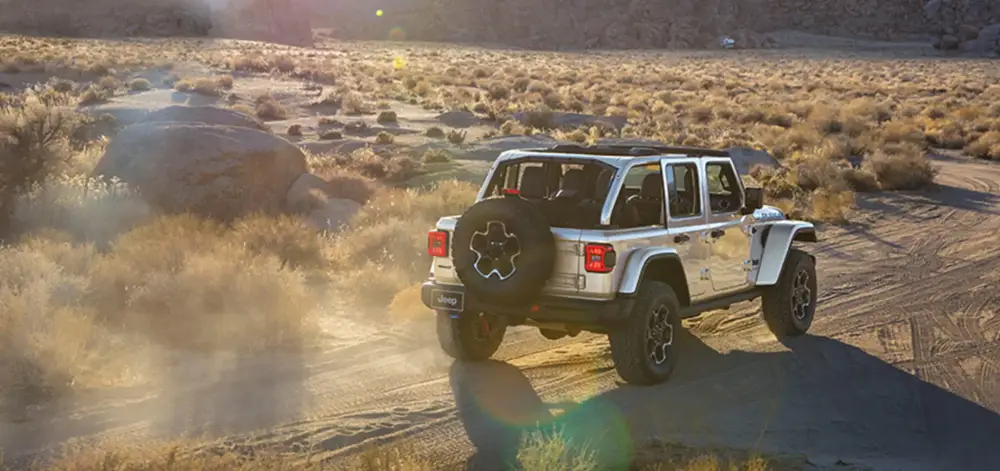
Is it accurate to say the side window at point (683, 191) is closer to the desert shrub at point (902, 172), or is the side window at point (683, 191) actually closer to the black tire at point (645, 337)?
the black tire at point (645, 337)

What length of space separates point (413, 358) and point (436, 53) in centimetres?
9419

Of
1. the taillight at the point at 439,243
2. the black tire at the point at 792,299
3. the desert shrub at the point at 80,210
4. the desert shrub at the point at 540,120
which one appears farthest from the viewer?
the desert shrub at the point at 540,120

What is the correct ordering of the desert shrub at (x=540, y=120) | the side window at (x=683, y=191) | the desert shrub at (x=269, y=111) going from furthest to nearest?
the desert shrub at (x=540, y=120) < the desert shrub at (x=269, y=111) < the side window at (x=683, y=191)

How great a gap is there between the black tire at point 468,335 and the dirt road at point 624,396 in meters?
0.14

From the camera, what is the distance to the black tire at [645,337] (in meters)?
8.42

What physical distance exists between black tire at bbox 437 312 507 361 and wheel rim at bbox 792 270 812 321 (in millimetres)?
3026

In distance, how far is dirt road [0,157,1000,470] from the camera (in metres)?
7.55

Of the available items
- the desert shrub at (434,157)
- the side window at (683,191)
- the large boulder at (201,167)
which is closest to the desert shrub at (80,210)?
the large boulder at (201,167)

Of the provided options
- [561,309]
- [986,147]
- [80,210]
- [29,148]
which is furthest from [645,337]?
[986,147]

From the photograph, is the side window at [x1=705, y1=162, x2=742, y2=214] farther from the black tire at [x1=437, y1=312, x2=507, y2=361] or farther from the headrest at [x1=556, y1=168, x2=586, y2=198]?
the black tire at [x1=437, y1=312, x2=507, y2=361]

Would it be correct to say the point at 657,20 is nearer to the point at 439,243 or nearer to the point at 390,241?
the point at 390,241

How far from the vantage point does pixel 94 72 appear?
48375 mm

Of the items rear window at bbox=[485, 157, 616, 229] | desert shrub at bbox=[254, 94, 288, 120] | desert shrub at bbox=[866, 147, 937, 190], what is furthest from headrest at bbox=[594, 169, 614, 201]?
desert shrub at bbox=[254, 94, 288, 120]

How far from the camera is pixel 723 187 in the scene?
1030 cm
